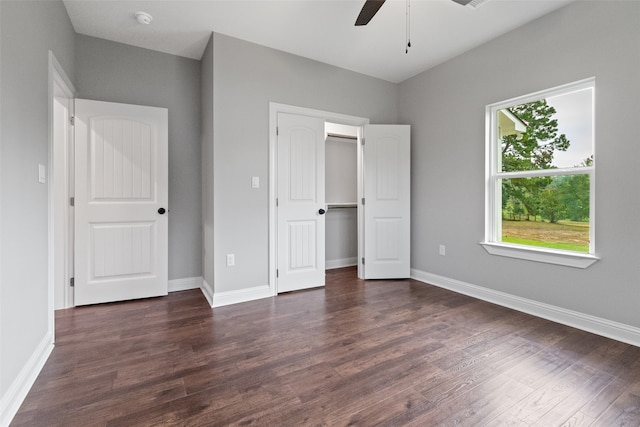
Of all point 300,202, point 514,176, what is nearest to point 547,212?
point 514,176

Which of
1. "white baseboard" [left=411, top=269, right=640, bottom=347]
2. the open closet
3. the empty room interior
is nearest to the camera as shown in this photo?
the empty room interior

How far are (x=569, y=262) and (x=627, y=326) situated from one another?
1.83 ft

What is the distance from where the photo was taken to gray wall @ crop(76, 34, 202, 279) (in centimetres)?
308

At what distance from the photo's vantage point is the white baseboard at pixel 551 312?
2234 mm

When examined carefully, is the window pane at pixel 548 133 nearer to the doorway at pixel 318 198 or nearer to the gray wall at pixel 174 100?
the doorway at pixel 318 198

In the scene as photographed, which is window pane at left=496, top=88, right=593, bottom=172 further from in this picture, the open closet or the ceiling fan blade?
the open closet

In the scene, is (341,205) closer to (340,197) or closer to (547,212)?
(340,197)

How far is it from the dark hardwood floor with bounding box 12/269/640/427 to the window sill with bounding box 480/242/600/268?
539 mm

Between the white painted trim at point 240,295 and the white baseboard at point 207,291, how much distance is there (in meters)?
0.10

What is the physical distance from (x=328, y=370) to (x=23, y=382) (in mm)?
1685

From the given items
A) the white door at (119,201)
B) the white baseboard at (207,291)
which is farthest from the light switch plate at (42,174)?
the white baseboard at (207,291)

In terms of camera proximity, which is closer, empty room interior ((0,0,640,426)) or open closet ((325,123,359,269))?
empty room interior ((0,0,640,426))

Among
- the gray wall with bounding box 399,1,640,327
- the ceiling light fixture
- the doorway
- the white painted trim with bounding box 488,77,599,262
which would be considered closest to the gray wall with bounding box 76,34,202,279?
the ceiling light fixture

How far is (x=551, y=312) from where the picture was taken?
8.66ft
